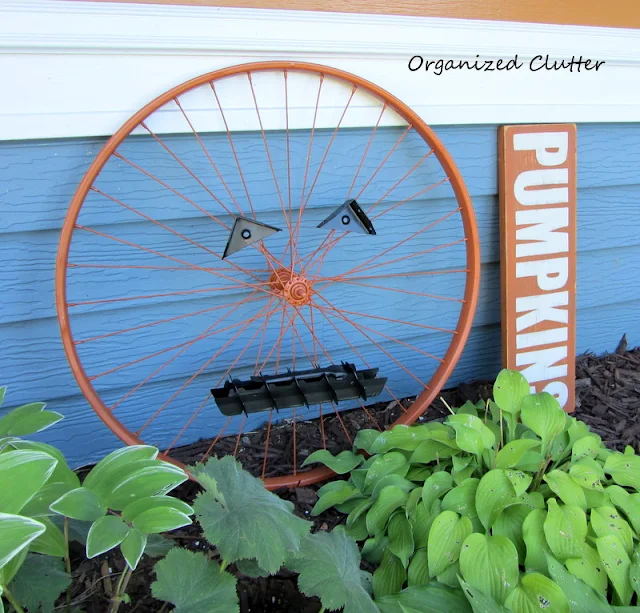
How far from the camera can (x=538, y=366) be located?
1.90 m

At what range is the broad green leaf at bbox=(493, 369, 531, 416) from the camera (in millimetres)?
1441

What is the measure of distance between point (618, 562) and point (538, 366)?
841 mm

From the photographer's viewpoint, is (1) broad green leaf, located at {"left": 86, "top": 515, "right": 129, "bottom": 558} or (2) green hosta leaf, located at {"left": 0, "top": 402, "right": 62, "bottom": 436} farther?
(2) green hosta leaf, located at {"left": 0, "top": 402, "right": 62, "bottom": 436}

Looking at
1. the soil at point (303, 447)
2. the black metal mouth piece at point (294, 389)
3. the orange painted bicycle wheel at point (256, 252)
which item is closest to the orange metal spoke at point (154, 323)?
the orange painted bicycle wheel at point (256, 252)

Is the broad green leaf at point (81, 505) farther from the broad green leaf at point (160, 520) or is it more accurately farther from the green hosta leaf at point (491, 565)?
the green hosta leaf at point (491, 565)

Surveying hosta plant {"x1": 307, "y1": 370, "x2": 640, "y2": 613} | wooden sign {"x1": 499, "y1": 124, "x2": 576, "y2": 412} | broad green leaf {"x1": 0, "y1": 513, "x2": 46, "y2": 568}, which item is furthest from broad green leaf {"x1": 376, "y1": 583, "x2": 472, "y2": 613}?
wooden sign {"x1": 499, "y1": 124, "x2": 576, "y2": 412}

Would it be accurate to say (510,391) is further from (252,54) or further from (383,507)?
(252,54)

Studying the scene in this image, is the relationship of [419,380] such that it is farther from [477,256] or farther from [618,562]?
[618,562]

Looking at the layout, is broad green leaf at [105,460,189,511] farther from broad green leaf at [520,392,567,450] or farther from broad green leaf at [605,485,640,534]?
broad green leaf at [605,485,640,534]

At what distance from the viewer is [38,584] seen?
96 centimetres

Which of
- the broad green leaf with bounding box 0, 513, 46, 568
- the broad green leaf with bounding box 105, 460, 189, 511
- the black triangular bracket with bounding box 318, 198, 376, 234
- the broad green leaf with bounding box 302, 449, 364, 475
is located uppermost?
the black triangular bracket with bounding box 318, 198, 376, 234

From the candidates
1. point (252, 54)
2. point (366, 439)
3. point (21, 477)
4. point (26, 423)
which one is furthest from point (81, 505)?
point (252, 54)

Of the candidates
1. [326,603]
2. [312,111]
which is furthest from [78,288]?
[326,603]

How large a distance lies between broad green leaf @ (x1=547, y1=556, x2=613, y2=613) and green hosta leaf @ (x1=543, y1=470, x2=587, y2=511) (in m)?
0.16
